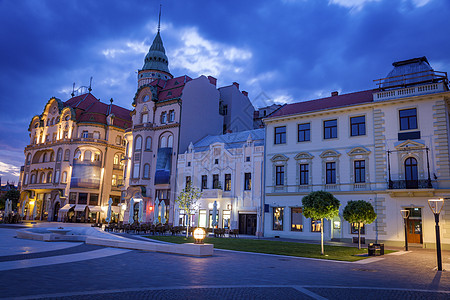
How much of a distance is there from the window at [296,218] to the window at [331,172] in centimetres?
401

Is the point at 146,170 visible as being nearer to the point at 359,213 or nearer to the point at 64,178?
the point at 64,178

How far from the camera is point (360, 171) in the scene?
32906 millimetres

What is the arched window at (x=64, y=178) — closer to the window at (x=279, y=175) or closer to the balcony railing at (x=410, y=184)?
the window at (x=279, y=175)

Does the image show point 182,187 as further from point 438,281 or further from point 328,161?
point 438,281

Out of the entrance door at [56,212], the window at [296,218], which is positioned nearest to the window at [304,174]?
the window at [296,218]

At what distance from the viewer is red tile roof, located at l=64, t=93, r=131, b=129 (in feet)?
217

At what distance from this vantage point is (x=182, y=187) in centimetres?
4641

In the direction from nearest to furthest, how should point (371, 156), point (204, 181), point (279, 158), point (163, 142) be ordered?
point (371, 156), point (279, 158), point (204, 181), point (163, 142)

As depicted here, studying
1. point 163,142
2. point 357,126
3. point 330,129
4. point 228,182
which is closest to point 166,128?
point 163,142

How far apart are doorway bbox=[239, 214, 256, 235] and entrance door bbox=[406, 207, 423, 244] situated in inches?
606

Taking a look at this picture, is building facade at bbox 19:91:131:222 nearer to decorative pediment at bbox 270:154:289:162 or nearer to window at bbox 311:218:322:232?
decorative pediment at bbox 270:154:289:162

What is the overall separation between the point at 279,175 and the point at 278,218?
4395mm

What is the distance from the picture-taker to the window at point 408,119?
101ft

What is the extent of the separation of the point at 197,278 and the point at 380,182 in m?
24.5
